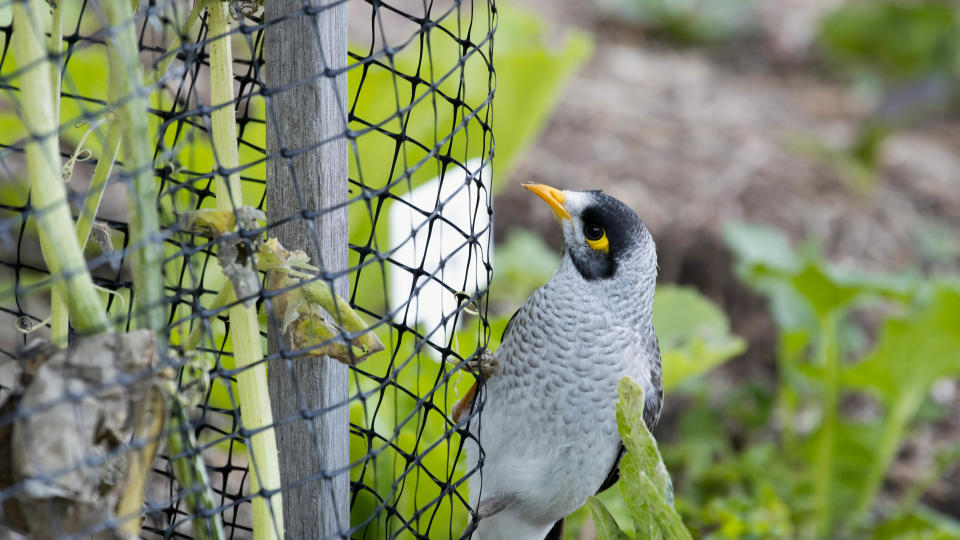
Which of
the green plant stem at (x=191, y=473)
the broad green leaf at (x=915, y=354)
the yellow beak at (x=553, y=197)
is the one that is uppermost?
the broad green leaf at (x=915, y=354)

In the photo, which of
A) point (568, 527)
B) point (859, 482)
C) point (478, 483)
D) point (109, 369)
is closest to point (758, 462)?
point (859, 482)

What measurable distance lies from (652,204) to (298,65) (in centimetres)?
300

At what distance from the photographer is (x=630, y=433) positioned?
1.42 m

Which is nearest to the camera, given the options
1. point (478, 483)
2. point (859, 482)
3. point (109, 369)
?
point (109, 369)

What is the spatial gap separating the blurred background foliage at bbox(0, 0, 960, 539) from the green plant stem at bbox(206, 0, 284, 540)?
9 cm

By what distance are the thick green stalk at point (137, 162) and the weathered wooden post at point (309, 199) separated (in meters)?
0.18

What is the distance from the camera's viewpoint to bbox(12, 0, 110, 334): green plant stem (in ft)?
3.26

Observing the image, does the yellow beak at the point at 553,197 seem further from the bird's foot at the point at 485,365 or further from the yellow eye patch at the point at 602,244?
the bird's foot at the point at 485,365

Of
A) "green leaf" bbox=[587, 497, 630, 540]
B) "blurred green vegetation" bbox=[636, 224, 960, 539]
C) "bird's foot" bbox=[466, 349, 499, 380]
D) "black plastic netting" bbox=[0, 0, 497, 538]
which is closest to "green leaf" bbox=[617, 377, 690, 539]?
"green leaf" bbox=[587, 497, 630, 540]

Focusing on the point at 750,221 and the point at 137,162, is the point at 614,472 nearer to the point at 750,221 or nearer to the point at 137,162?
the point at 137,162

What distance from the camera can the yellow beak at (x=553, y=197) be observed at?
1728 mm

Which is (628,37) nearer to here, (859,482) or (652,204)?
(652,204)

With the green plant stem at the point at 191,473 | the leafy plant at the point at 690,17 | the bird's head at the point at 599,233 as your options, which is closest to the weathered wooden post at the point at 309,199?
the green plant stem at the point at 191,473

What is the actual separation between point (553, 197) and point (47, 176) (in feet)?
3.08
